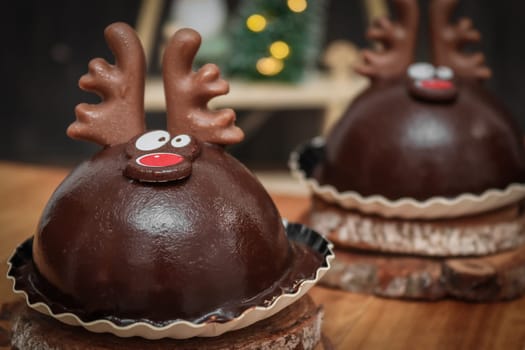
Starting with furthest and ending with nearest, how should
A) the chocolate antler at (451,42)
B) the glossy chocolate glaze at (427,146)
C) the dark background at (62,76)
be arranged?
the dark background at (62,76)
the chocolate antler at (451,42)
the glossy chocolate glaze at (427,146)

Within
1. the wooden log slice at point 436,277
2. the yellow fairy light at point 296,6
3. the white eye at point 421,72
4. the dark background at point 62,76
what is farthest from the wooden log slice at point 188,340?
the dark background at point 62,76

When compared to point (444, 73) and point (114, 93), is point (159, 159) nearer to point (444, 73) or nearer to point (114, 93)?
point (114, 93)

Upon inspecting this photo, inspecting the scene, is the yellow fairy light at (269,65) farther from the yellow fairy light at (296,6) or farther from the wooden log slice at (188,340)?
the wooden log slice at (188,340)

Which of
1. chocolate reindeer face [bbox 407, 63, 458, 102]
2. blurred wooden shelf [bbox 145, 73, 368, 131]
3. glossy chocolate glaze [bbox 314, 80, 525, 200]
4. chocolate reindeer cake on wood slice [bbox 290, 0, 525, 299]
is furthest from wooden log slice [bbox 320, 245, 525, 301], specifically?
blurred wooden shelf [bbox 145, 73, 368, 131]

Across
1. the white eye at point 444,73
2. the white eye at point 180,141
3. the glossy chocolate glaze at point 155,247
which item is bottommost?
the white eye at point 444,73

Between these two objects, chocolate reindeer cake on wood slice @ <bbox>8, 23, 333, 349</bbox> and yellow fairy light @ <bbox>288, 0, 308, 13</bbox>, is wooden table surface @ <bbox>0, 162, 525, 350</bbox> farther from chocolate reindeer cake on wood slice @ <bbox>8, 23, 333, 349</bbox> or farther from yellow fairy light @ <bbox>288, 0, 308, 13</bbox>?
yellow fairy light @ <bbox>288, 0, 308, 13</bbox>

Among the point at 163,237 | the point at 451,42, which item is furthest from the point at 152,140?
the point at 451,42
